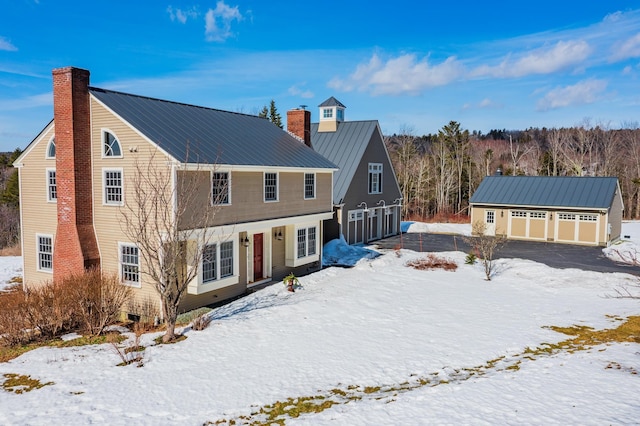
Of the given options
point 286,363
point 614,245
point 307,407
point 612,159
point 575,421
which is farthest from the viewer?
point 612,159

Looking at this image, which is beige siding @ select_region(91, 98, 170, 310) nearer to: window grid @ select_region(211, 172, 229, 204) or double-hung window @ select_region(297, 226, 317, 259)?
window grid @ select_region(211, 172, 229, 204)

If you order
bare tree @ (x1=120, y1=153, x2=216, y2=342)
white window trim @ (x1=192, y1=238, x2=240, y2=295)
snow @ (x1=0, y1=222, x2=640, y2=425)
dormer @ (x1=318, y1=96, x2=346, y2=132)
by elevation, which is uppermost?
dormer @ (x1=318, y1=96, x2=346, y2=132)

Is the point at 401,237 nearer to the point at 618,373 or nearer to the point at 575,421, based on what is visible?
the point at 618,373

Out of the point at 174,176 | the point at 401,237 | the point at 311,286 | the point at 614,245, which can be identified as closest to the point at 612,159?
the point at 614,245

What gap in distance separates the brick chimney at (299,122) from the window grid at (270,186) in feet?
26.0

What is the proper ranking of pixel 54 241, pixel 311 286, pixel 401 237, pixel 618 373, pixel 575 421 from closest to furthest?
pixel 575 421 → pixel 618 373 → pixel 54 241 → pixel 311 286 → pixel 401 237

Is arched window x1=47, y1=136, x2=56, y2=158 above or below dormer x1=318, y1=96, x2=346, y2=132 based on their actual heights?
below

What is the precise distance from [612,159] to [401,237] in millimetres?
39301

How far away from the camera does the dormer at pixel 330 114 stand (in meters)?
35.7

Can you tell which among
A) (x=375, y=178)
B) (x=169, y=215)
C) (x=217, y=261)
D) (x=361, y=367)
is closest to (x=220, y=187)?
(x=169, y=215)

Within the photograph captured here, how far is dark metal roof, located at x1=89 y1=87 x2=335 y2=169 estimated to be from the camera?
16734mm

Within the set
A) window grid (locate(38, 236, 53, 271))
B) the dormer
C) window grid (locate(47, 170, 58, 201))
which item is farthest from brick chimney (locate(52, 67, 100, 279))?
the dormer

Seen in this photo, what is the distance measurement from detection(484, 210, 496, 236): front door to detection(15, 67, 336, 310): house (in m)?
21.5

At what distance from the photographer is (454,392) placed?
9836mm
